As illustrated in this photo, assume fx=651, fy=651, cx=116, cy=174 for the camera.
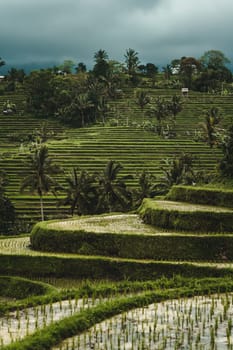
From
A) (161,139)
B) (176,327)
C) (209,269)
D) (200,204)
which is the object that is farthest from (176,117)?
(176,327)

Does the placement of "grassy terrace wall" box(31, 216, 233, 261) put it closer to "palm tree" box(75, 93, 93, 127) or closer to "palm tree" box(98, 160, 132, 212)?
"palm tree" box(98, 160, 132, 212)

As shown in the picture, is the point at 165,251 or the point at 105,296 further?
the point at 165,251

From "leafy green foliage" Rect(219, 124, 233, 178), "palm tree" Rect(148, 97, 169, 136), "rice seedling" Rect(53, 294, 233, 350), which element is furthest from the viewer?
"palm tree" Rect(148, 97, 169, 136)

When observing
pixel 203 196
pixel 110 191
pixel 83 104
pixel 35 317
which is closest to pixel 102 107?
pixel 83 104

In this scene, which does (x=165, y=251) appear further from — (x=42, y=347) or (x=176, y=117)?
(x=176, y=117)

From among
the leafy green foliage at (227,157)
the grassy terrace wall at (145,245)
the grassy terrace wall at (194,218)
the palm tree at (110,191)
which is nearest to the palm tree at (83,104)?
the palm tree at (110,191)

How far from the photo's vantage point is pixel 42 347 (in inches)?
553

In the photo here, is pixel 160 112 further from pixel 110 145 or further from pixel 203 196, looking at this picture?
pixel 203 196

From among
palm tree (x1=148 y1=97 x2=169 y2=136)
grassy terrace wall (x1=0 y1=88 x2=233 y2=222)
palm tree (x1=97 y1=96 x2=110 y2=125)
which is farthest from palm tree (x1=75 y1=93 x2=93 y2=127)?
palm tree (x1=148 y1=97 x2=169 y2=136)

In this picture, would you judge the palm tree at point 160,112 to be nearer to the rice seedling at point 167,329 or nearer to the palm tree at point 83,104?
the palm tree at point 83,104

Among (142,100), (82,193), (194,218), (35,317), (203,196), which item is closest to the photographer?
(35,317)

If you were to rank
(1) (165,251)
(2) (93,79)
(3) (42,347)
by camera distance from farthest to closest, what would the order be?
(2) (93,79) < (1) (165,251) < (3) (42,347)

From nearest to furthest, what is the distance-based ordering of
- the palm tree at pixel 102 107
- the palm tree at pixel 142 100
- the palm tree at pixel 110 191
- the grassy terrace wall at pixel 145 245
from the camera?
the grassy terrace wall at pixel 145 245
the palm tree at pixel 110 191
the palm tree at pixel 102 107
the palm tree at pixel 142 100

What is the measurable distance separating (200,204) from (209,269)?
668 centimetres
